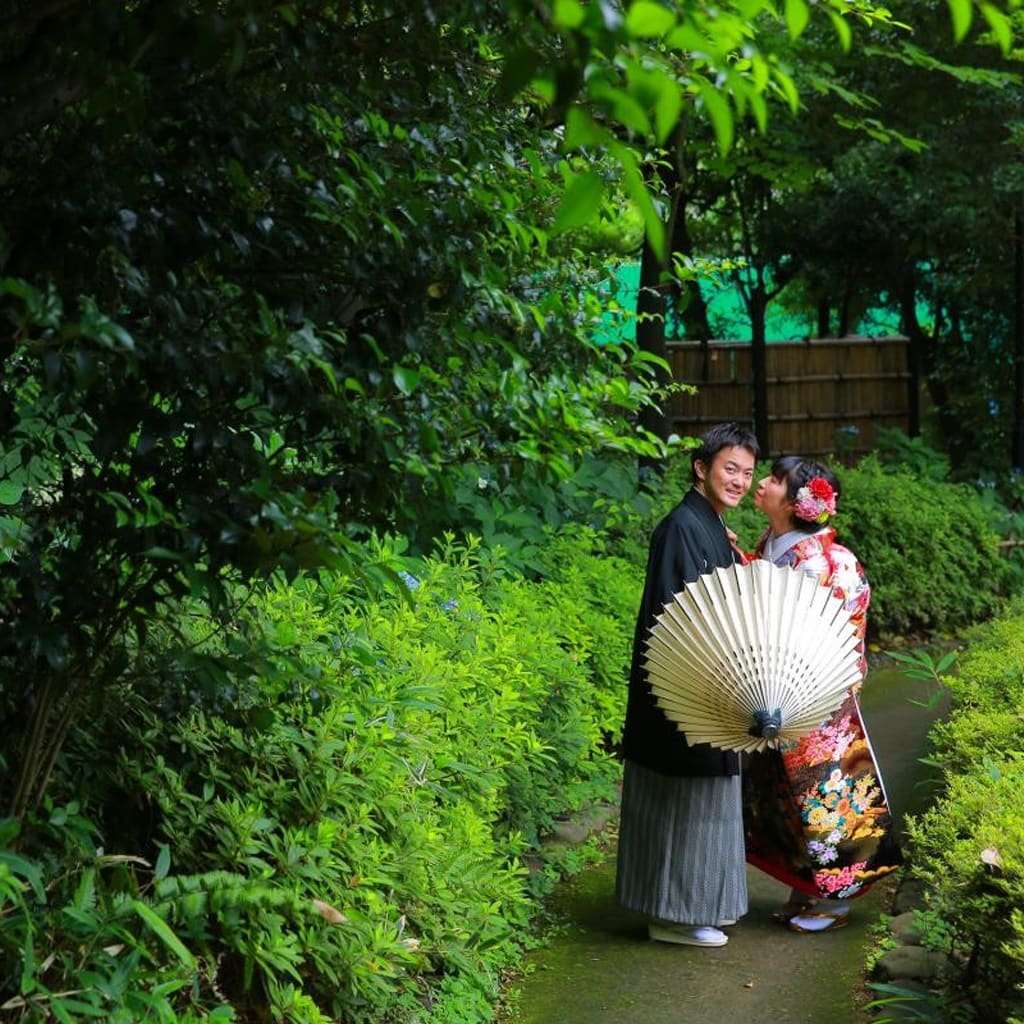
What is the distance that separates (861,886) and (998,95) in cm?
1051

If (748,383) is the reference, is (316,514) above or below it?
below

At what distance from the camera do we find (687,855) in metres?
5.70

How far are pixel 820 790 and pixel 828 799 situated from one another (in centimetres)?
5

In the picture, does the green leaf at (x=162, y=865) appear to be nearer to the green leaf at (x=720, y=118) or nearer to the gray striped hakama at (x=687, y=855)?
the green leaf at (x=720, y=118)

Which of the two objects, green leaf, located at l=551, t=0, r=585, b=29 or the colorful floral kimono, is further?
the colorful floral kimono

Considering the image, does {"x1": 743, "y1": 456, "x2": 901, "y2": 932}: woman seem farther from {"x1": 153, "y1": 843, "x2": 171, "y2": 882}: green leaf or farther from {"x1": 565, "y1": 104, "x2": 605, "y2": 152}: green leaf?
{"x1": 565, "y1": 104, "x2": 605, "y2": 152}: green leaf

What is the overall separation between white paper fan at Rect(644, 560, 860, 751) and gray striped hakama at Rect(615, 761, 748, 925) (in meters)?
0.39

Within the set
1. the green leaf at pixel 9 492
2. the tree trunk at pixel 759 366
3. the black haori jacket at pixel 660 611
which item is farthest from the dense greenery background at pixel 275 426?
the tree trunk at pixel 759 366

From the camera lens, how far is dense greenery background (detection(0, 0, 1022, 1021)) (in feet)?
9.93

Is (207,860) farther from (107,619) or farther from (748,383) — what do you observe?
(748,383)

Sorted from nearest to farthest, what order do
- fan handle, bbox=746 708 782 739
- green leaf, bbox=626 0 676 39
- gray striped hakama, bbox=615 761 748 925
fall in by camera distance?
1. green leaf, bbox=626 0 676 39
2. fan handle, bbox=746 708 782 739
3. gray striped hakama, bbox=615 761 748 925

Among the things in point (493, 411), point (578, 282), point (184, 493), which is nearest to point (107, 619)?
point (184, 493)

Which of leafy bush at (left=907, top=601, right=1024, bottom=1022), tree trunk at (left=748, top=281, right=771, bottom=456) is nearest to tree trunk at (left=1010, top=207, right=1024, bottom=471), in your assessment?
tree trunk at (left=748, top=281, right=771, bottom=456)

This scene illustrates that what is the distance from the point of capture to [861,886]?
607cm
